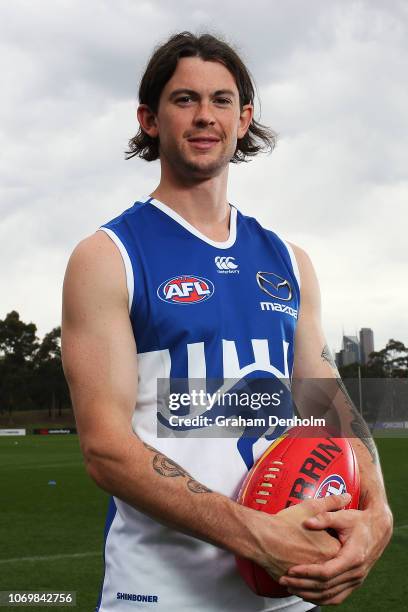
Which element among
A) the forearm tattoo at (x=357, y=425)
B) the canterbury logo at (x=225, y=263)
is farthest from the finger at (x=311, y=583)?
the canterbury logo at (x=225, y=263)

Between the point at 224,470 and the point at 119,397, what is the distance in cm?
39

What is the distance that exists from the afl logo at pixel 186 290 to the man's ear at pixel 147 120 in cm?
60

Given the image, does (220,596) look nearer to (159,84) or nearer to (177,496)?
(177,496)

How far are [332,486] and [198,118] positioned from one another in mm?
1208

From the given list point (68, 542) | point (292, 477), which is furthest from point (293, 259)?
point (68, 542)

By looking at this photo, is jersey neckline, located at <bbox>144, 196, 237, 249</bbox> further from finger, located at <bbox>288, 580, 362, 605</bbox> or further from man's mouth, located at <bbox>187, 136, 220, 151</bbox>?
finger, located at <bbox>288, 580, 362, 605</bbox>

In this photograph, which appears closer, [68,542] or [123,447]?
[123,447]

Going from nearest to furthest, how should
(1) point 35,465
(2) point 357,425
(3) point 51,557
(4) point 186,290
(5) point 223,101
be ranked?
(4) point 186,290 → (5) point 223,101 → (2) point 357,425 → (3) point 51,557 → (1) point 35,465

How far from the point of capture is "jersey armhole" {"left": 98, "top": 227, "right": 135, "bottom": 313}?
2369 mm

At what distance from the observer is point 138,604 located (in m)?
2.28

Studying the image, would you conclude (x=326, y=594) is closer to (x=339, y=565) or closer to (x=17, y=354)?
(x=339, y=565)

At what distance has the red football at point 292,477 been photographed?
7.39 ft

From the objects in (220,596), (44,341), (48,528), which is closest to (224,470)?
(220,596)

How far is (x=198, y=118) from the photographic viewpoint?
254 centimetres
